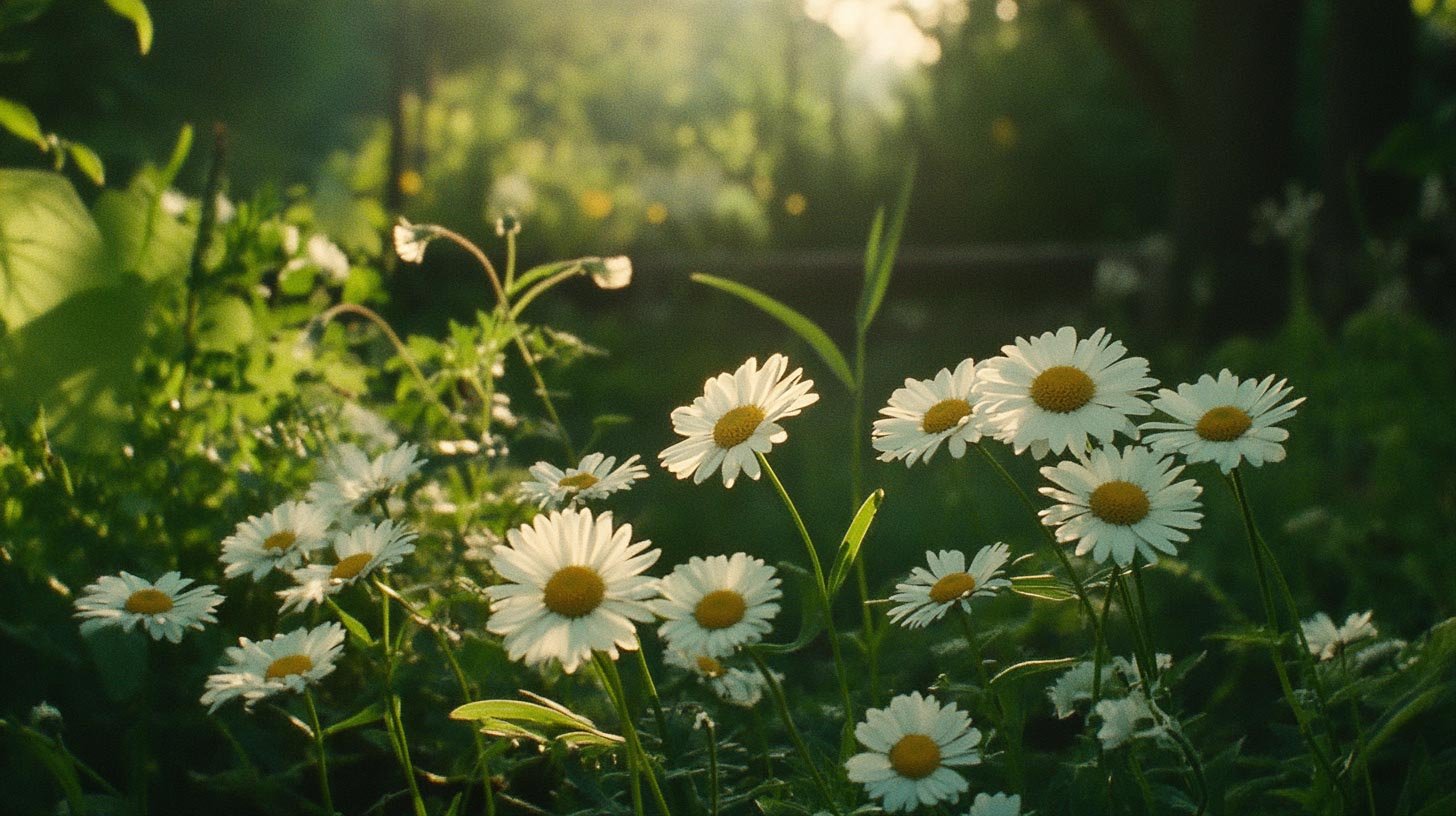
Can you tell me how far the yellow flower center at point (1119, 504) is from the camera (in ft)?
2.97

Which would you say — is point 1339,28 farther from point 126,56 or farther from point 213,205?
point 126,56

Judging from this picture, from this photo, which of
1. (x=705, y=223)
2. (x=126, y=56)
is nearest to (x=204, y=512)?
(x=126, y=56)

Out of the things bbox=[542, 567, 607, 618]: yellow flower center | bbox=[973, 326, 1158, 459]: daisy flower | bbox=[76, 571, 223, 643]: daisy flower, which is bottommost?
bbox=[76, 571, 223, 643]: daisy flower

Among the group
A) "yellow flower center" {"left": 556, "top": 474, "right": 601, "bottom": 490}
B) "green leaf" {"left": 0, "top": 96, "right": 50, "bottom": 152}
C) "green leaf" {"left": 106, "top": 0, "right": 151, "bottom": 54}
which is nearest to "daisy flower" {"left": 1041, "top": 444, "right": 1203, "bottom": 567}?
"yellow flower center" {"left": 556, "top": 474, "right": 601, "bottom": 490}

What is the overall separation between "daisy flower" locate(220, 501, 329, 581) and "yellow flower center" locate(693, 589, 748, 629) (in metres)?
0.36

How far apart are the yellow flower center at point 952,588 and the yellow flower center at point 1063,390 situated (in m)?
0.14

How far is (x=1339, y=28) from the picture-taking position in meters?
4.51

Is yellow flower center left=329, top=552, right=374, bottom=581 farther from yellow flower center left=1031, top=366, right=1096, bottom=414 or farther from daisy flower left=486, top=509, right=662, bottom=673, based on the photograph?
yellow flower center left=1031, top=366, right=1096, bottom=414

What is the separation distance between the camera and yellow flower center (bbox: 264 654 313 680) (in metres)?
0.97

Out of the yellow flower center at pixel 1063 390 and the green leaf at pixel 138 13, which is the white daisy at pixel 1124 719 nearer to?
the yellow flower center at pixel 1063 390

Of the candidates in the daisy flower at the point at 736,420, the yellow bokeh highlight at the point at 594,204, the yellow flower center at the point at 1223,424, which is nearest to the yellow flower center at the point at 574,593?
the daisy flower at the point at 736,420

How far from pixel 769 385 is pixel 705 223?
7653 mm

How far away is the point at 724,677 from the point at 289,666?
0.37 metres

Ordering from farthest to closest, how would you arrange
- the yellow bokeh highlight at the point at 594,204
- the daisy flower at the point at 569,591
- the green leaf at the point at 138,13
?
the yellow bokeh highlight at the point at 594,204, the green leaf at the point at 138,13, the daisy flower at the point at 569,591
